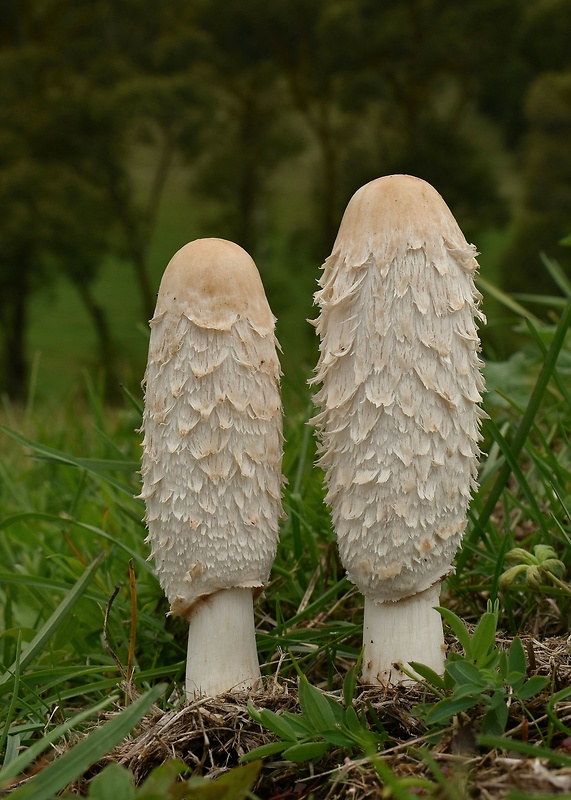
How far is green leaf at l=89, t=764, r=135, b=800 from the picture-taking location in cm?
124

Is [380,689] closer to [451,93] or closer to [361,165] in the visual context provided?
[361,165]

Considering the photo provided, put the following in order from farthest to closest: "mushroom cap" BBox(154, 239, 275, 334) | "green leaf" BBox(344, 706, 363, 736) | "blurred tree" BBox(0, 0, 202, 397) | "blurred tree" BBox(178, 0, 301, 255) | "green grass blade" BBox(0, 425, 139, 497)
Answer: "blurred tree" BBox(178, 0, 301, 255)
"blurred tree" BBox(0, 0, 202, 397)
"green grass blade" BBox(0, 425, 139, 497)
"mushroom cap" BBox(154, 239, 275, 334)
"green leaf" BBox(344, 706, 363, 736)

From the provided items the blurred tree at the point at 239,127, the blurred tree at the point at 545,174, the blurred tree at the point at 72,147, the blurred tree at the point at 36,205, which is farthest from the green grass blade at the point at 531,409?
the blurred tree at the point at 239,127

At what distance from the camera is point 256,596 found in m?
1.98

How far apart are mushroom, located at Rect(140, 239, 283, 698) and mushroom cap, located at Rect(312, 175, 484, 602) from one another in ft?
0.52

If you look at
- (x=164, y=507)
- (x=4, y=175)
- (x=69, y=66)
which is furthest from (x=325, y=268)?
(x=69, y=66)

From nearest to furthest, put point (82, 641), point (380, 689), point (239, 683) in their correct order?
point (380, 689)
point (239, 683)
point (82, 641)

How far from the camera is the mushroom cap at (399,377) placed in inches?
63.1

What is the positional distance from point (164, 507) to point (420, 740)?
71 cm

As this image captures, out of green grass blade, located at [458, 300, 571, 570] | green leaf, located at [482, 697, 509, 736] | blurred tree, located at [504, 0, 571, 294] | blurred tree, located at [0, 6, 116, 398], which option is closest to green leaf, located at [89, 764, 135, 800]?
green leaf, located at [482, 697, 509, 736]

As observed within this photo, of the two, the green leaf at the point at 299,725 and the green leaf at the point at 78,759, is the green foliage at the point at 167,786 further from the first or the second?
the green leaf at the point at 299,725

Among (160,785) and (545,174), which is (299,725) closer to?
(160,785)

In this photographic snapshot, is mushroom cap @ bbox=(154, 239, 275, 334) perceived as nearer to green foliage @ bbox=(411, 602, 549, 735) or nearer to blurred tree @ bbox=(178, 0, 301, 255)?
green foliage @ bbox=(411, 602, 549, 735)

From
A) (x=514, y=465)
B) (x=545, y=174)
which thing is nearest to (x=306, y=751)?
(x=514, y=465)
